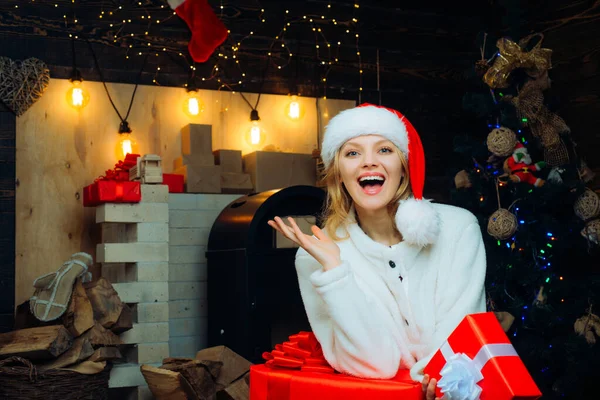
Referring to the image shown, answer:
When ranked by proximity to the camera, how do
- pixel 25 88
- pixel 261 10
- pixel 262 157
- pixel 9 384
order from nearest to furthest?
pixel 9 384
pixel 25 88
pixel 262 157
pixel 261 10

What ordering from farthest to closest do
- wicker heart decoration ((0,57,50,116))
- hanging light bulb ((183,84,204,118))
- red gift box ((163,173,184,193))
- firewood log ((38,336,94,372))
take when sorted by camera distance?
hanging light bulb ((183,84,204,118))
red gift box ((163,173,184,193))
wicker heart decoration ((0,57,50,116))
firewood log ((38,336,94,372))

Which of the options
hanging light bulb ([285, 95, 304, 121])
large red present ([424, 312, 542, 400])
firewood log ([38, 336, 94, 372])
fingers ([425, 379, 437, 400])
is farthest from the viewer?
hanging light bulb ([285, 95, 304, 121])

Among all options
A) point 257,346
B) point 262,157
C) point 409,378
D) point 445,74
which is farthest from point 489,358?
point 445,74

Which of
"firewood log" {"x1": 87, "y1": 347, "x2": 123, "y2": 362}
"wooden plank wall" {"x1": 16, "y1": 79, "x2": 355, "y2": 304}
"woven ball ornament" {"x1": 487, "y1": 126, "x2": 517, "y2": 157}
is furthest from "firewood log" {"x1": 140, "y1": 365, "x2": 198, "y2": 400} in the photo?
"woven ball ornament" {"x1": 487, "y1": 126, "x2": 517, "y2": 157}

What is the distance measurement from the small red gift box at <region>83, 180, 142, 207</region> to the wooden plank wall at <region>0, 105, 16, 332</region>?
0.55 meters

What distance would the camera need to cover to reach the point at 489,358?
2.10m

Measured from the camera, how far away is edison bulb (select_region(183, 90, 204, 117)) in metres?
5.52

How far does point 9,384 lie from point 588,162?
12.6 feet

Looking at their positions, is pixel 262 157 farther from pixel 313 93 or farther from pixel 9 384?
pixel 9 384

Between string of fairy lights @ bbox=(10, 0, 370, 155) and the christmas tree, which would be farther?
string of fairy lights @ bbox=(10, 0, 370, 155)

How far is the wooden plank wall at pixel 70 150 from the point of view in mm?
5023

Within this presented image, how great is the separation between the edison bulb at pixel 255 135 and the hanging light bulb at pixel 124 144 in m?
0.83

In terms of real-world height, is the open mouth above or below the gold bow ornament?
below

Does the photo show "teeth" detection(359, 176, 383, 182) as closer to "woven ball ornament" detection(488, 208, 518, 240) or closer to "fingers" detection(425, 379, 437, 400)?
"fingers" detection(425, 379, 437, 400)
